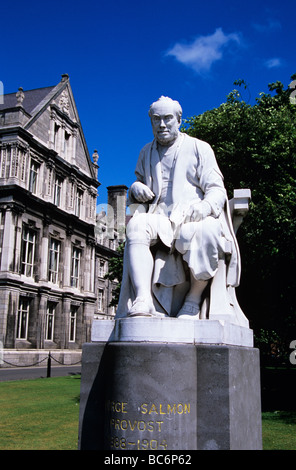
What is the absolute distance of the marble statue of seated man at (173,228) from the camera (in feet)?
15.1

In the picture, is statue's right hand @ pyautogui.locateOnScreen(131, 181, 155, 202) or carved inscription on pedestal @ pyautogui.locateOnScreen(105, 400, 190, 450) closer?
carved inscription on pedestal @ pyautogui.locateOnScreen(105, 400, 190, 450)

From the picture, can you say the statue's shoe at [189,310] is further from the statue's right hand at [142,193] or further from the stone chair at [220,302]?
the statue's right hand at [142,193]

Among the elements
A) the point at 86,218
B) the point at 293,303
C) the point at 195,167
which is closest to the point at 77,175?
the point at 86,218

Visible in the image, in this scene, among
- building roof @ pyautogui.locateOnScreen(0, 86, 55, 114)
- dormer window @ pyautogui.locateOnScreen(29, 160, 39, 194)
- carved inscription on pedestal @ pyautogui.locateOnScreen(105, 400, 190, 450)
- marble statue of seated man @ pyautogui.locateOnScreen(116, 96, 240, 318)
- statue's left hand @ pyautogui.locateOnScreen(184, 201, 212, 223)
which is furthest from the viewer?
building roof @ pyautogui.locateOnScreen(0, 86, 55, 114)

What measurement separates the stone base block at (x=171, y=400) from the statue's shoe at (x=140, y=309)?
310 mm

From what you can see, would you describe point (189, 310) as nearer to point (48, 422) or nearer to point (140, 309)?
point (140, 309)

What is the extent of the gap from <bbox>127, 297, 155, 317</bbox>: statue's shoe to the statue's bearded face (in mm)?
1949

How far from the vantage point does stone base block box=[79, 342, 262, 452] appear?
390 centimetres

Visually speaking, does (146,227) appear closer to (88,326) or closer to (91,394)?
(91,394)

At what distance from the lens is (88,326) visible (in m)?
39.2

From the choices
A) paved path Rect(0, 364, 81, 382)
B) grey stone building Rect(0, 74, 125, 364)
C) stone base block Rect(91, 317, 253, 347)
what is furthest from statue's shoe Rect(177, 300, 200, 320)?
grey stone building Rect(0, 74, 125, 364)

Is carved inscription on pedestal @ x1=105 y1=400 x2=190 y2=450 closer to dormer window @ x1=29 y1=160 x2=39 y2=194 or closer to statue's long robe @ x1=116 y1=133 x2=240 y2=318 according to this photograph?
statue's long robe @ x1=116 y1=133 x2=240 y2=318

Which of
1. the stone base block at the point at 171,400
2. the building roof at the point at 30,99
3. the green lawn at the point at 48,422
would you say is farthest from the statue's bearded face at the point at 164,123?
the building roof at the point at 30,99

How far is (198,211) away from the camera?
475 cm
